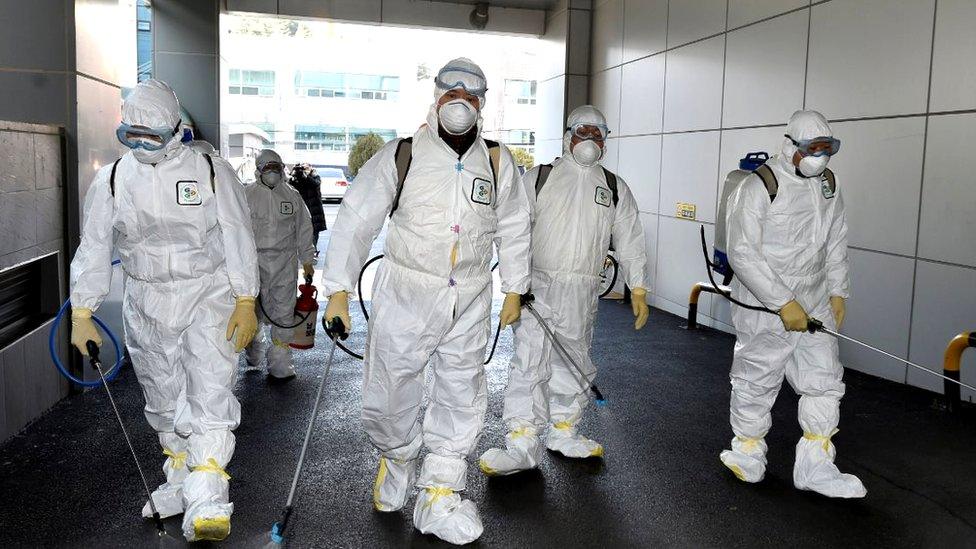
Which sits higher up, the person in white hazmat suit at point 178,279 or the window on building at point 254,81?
the window on building at point 254,81

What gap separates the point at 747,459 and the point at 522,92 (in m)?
30.0

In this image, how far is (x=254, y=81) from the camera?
31.6 m

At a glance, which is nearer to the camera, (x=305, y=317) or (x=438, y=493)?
(x=438, y=493)

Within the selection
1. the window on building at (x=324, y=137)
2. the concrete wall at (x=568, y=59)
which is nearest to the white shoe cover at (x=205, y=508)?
the concrete wall at (x=568, y=59)

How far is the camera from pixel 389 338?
320 centimetres

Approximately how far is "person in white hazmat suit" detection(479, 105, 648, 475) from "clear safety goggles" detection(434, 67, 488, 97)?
86 cm

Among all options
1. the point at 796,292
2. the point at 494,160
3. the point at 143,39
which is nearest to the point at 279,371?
the point at 494,160

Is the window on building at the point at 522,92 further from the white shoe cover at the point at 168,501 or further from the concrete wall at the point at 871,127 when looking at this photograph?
the white shoe cover at the point at 168,501

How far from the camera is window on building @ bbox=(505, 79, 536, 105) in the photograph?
3145 centimetres

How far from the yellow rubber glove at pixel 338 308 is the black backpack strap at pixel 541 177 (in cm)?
133

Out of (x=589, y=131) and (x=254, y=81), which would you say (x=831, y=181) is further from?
(x=254, y=81)

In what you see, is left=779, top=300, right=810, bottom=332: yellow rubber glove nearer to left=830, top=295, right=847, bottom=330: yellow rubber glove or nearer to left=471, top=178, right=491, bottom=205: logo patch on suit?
left=830, top=295, right=847, bottom=330: yellow rubber glove

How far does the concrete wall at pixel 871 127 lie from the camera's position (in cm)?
535

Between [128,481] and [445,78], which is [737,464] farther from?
[128,481]
